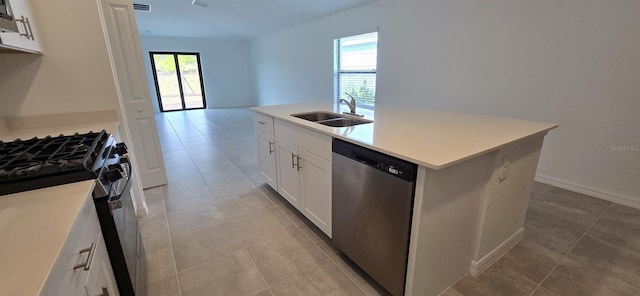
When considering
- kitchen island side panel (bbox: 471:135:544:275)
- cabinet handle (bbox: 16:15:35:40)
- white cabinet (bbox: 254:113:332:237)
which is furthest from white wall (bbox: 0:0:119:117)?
kitchen island side panel (bbox: 471:135:544:275)

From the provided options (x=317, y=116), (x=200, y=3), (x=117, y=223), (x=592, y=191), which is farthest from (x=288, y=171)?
(x=200, y=3)

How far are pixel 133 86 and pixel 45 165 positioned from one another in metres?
2.03

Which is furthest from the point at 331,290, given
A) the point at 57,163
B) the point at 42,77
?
the point at 42,77

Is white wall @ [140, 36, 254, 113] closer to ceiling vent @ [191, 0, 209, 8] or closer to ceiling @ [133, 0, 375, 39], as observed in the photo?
ceiling @ [133, 0, 375, 39]

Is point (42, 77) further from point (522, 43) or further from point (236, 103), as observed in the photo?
point (236, 103)

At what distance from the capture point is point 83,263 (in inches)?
32.4

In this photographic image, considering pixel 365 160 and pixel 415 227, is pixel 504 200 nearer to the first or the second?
pixel 415 227

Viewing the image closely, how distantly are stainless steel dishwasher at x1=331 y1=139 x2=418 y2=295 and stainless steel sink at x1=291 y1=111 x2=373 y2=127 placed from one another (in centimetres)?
61

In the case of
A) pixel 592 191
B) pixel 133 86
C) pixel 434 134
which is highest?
pixel 133 86

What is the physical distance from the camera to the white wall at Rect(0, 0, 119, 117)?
186 centimetres

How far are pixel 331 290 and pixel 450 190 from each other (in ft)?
3.00

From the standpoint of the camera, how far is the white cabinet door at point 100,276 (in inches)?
34.5

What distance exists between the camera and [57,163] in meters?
1.05

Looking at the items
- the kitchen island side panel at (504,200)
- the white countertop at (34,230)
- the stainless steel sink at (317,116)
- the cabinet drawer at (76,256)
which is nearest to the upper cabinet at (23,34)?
the white countertop at (34,230)
